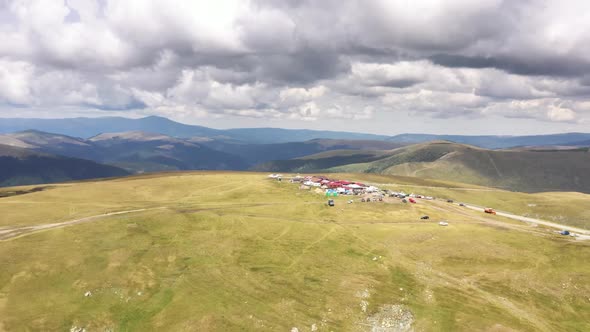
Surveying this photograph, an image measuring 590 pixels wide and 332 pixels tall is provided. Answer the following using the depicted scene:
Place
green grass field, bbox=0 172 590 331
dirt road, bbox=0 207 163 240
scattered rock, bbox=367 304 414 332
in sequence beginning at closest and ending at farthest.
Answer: scattered rock, bbox=367 304 414 332, green grass field, bbox=0 172 590 331, dirt road, bbox=0 207 163 240

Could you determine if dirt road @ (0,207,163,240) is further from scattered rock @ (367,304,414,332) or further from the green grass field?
scattered rock @ (367,304,414,332)

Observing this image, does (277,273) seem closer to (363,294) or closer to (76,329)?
(363,294)

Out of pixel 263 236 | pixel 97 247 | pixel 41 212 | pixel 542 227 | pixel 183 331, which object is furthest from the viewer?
pixel 542 227

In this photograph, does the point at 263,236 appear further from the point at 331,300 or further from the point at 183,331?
the point at 183,331

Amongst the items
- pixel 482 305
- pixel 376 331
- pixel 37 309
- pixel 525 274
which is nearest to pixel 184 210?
pixel 37 309

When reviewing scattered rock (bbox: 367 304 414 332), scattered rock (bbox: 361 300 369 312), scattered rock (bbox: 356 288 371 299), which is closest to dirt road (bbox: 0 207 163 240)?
scattered rock (bbox: 356 288 371 299)

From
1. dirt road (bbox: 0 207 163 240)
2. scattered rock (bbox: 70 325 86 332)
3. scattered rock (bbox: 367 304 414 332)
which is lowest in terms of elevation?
scattered rock (bbox: 70 325 86 332)
